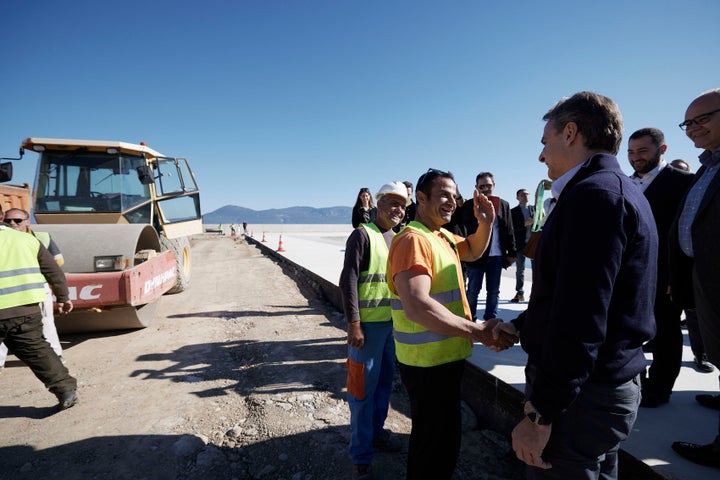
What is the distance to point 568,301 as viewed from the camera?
3.52ft

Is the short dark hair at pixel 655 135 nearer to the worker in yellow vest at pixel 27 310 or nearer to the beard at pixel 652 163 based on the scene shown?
the beard at pixel 652 163

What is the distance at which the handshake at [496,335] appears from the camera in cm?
151

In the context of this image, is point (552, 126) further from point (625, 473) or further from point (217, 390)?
point (217, 390)


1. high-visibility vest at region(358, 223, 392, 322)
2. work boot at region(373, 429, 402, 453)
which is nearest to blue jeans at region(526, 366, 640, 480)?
high-visibility vest at region(358, 223, 392, 322)

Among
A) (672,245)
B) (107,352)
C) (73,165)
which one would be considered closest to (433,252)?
(672,245)

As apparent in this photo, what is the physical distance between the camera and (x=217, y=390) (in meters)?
3.55

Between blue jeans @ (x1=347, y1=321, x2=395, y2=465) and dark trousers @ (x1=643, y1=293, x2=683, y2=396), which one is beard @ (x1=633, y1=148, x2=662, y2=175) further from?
blue jeans @ (x1=347, y1=321, x2=395, y2=465)

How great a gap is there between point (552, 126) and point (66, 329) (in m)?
6.52

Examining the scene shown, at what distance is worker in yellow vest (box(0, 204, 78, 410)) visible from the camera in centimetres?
296

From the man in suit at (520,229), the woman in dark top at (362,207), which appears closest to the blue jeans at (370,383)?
the woman in dark top at (362,207)

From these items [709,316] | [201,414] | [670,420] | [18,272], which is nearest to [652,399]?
[670,420]

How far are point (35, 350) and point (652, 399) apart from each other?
523 cm

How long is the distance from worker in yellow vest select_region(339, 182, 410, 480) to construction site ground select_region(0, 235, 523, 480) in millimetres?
272

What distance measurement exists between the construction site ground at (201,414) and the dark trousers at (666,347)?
1.25m
